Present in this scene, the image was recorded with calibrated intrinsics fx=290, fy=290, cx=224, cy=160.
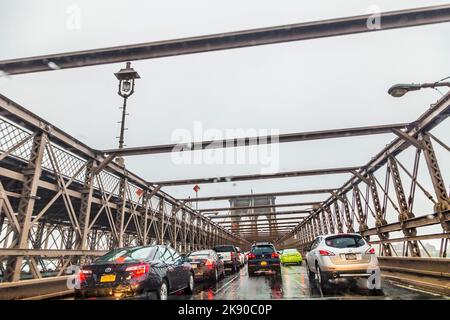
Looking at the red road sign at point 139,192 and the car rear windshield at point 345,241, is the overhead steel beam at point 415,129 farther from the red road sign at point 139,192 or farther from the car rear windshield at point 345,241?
the red road sign at point 139,192

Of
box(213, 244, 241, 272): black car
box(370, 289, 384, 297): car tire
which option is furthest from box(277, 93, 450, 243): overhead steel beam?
box(213, 244, 241, 272): black car

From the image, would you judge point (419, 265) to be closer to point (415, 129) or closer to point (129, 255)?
point (415, 129)

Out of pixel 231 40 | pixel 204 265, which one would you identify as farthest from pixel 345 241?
pixel 231 40

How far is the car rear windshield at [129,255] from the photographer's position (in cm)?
688

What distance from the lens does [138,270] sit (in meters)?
6.45

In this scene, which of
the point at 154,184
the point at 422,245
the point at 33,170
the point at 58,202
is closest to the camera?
the point at 33,170

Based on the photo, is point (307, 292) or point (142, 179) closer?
point (307, 292)

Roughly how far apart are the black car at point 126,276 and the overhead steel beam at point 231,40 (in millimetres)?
4627

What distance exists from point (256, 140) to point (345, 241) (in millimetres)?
6337
